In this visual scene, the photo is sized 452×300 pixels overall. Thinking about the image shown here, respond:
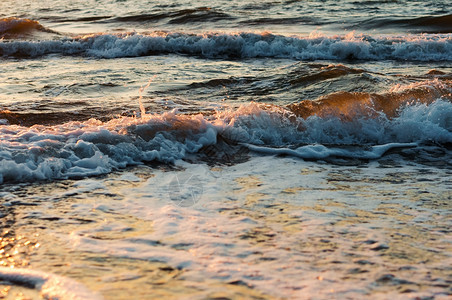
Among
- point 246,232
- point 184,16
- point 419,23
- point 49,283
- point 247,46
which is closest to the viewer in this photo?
point 49,283

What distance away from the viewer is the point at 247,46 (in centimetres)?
1427

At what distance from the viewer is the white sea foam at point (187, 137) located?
16.6ft

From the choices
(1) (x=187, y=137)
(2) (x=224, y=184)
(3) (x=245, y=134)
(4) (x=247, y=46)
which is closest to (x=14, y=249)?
(2) (x=224, y=184)

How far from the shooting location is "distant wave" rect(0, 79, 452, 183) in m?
5.14

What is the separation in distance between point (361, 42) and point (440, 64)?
2197 mm

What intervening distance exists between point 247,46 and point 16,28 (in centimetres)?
904

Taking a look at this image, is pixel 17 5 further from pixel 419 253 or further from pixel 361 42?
pixel 419 253

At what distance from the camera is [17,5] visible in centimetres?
3070

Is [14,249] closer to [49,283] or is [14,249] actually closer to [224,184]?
[49,283]

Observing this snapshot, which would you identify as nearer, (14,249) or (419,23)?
(14,249)

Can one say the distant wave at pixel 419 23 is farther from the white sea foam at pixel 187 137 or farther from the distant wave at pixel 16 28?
the white sea foam at pixel 187 137

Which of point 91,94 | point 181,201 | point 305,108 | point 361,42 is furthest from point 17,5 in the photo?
point 181,201

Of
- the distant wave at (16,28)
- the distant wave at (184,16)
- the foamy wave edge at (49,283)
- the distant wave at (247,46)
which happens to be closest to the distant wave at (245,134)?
the foamy wave edge at (49,283)

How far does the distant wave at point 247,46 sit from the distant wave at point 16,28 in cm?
309
